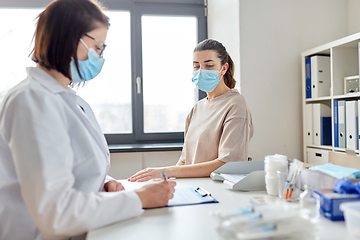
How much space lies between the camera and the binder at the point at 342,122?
2.12m

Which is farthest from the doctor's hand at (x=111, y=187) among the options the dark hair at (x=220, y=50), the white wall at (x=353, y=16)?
the white wall at (x=353, y=16)

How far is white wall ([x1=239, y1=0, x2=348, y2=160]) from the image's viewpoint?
2428 mm

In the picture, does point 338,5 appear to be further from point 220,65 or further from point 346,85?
point 220,65

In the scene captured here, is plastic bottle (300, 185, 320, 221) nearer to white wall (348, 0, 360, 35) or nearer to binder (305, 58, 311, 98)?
binder (305, 58, 311, 98)

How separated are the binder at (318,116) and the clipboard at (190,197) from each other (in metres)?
1.56

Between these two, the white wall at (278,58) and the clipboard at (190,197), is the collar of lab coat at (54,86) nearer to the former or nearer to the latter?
the clipboard at (190,197)

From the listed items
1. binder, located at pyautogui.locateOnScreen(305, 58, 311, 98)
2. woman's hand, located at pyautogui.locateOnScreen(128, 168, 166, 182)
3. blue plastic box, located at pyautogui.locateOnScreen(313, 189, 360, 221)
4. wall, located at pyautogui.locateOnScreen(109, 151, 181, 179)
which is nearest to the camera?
blue plastic box, located at pyautogui.locateOnScreen(313, 189, 360, 221)

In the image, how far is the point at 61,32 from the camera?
0.89m

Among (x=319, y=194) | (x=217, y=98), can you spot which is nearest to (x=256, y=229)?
(x=319, y=194)

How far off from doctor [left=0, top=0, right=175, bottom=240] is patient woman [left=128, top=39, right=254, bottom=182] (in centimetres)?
51

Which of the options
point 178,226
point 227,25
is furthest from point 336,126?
point 178,226

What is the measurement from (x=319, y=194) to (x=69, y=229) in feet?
2.14

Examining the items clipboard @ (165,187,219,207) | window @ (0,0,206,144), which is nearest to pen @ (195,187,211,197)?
clipboard @ (165,187,219,207)

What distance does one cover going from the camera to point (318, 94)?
7.66ft
